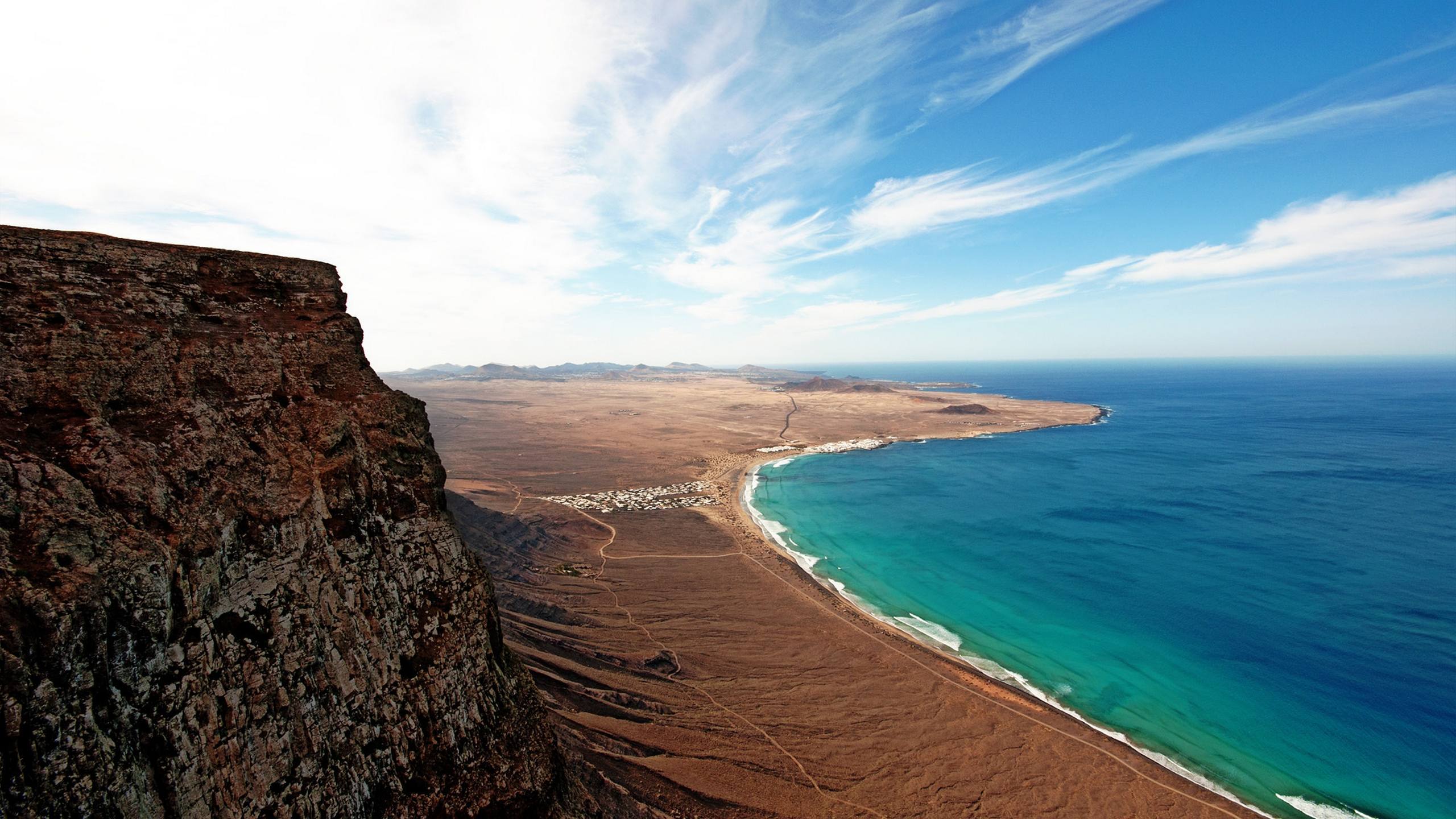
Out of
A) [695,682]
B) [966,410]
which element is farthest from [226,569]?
[966,410]

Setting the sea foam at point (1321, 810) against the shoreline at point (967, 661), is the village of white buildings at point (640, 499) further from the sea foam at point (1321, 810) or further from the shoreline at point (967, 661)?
the sea foam at point (1321, 810)

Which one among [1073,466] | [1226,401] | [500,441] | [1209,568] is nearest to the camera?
[1209,568]

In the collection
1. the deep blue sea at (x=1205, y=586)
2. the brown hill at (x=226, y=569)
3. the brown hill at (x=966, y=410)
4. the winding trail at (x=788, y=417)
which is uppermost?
the brown hill at (x=226, y=569)

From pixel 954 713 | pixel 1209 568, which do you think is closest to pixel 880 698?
pixel 954 713

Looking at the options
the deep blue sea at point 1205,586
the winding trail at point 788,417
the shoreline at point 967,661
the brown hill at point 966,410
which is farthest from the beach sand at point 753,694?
the brown hill at point 966,410

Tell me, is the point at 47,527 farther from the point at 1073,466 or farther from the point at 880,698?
the point at 1073,466

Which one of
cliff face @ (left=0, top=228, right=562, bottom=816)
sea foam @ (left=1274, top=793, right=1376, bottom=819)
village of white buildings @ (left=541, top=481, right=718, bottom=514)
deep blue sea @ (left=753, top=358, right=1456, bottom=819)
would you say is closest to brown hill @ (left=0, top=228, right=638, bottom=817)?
cliff face @ (left=0, top=228, right=562, bottom=816)

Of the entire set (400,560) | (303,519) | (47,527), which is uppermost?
(47,527)
